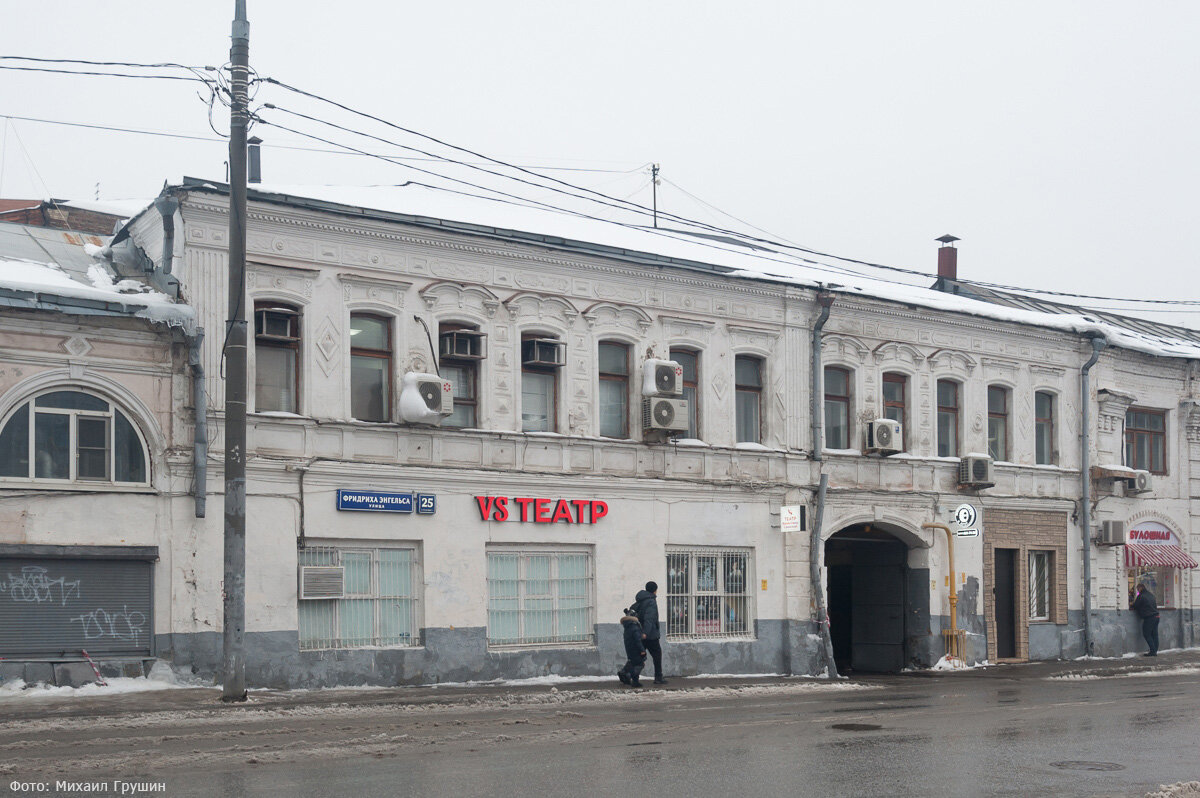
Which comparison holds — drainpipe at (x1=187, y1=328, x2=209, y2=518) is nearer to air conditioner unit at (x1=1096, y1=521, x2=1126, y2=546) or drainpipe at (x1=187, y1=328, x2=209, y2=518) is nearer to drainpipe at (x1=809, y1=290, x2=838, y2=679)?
drainpipe at (x1=809, y1=290, x2=838, y2=679)

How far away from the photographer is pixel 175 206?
1966 cm

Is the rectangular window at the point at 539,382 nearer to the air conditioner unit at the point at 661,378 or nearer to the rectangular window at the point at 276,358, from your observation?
the air conditioner unit at the point at 661,378

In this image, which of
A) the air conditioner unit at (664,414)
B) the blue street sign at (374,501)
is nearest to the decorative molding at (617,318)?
the air conditioner unit at (664,414)

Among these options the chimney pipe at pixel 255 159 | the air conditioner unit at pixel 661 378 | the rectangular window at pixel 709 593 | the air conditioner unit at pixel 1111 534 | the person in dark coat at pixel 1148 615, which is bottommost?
the person in dark coat at pixel 1148 615

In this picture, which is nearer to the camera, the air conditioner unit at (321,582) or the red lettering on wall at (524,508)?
the air conditioner unit at (321,582)

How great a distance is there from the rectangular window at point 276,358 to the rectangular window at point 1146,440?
20.3 m

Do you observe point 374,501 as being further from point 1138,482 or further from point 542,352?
point 1138,482

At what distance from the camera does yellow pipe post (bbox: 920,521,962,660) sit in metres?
27.7

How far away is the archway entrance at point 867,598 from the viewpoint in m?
28.2

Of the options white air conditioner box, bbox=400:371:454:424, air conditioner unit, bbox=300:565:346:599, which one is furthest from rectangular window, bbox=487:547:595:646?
air conditioner unit, bbox=300:565:346:599

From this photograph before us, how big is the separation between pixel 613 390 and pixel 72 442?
9.14m

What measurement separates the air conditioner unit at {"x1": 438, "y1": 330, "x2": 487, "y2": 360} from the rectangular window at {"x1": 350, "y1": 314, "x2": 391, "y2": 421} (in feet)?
2.90

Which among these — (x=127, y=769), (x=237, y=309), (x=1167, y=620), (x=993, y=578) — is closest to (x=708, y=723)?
(x=127, y=769)

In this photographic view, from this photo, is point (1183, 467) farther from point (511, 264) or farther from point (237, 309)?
point (237, 309)
